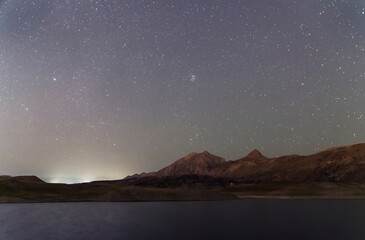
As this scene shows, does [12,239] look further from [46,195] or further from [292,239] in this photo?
[46,195]

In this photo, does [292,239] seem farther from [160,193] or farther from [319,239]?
[160,193]

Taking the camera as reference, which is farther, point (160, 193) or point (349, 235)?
point (160, 193)

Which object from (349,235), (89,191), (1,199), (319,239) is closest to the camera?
(319,239)

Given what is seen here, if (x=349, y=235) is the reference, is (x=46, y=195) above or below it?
above

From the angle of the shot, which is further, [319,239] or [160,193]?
[160,193]

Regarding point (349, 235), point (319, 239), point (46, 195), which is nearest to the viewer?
point (319, 239)

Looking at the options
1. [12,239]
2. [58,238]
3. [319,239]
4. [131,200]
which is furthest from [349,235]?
[131,200]

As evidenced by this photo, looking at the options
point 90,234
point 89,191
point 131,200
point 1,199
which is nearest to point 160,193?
point 131,200

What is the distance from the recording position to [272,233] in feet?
174

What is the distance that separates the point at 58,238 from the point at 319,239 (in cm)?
3726

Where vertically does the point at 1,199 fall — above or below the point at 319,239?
above

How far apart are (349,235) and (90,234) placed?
40.0 meters

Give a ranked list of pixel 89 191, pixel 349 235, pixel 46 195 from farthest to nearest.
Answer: pixel 89 191
pixel 46 195
pixel 349 235

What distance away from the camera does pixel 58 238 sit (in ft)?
159
